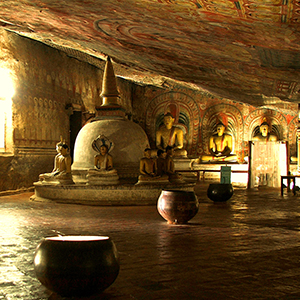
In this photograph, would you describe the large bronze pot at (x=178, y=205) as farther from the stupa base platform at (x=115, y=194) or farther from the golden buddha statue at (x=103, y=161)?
the golden buddha statue at (x=103, y=161)

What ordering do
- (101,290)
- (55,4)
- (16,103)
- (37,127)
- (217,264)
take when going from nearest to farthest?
1. (101,290)
2. (217,264)
3. (55,4)
4. (16,103)
5. (37,127)

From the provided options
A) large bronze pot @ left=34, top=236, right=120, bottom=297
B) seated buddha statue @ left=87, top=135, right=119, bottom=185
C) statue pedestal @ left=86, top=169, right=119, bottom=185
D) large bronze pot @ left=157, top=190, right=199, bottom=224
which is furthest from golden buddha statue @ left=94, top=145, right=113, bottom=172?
large bronze pot @ left=34, top=236, right=120, bottom=297

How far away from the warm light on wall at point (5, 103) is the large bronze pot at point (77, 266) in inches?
366

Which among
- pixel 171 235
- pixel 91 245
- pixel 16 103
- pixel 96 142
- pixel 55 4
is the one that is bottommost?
pixel 171 235

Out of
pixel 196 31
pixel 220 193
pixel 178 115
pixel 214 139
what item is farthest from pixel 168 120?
pixel 196 31

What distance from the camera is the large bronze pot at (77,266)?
2766 mm

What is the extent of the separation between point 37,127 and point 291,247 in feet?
32.4

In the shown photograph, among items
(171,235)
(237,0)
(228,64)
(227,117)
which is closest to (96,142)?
(228,64)

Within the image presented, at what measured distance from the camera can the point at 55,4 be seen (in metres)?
6.46

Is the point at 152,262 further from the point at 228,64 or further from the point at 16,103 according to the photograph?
the point at 16,103

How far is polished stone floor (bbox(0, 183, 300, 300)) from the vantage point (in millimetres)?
3064

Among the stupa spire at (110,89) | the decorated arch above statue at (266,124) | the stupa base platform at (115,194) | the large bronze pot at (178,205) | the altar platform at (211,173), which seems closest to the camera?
the large bronze pot at (178,205)

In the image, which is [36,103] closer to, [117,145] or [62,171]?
[117,145]

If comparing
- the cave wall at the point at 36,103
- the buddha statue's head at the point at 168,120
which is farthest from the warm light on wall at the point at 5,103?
the buddha statue's head at the point at 168,120
